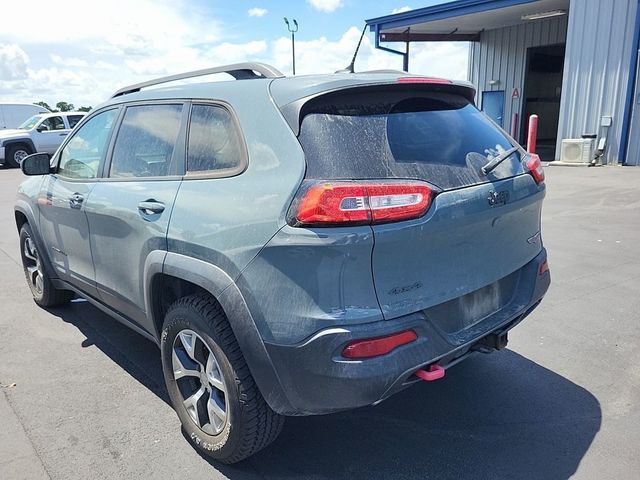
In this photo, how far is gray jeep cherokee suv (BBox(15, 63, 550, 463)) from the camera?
208cm

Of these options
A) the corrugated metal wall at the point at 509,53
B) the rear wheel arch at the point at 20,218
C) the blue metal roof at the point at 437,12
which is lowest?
the rear wheel arch at the point at 20,218

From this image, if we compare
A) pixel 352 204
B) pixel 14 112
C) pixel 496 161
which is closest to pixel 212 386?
pixel 352 204

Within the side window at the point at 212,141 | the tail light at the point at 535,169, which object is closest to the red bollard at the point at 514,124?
the tail light at the point at 535,169

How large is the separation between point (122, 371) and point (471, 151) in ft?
8.68

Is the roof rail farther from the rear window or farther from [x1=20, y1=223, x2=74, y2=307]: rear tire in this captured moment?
[x1=20, y1=223, x2=74, y2=307]: rear tire

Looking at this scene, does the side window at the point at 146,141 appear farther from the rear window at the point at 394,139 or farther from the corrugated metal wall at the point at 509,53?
the corrugated metal wall at the point at 509,53

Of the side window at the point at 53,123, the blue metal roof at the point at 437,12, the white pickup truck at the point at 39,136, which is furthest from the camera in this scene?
the side window at the point at 53,123

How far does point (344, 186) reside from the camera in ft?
6.81

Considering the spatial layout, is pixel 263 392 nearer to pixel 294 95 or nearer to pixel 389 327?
pixel 389 327

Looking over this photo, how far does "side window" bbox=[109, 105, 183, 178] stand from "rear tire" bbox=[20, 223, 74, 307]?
5.55 feet

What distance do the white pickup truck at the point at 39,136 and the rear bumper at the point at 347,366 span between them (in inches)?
780

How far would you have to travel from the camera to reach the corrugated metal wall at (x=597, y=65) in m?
14.2

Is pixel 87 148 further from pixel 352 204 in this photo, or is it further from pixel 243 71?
pixel 352 204

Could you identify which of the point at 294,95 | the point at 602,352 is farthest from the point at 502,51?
the point at 294,95
